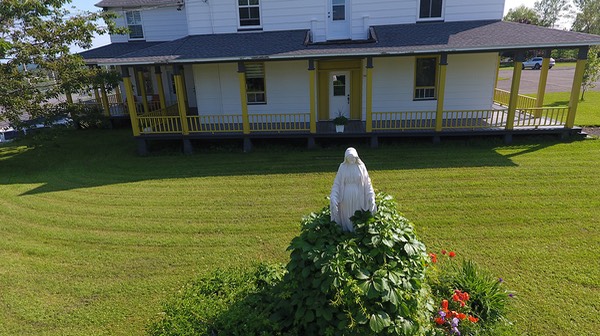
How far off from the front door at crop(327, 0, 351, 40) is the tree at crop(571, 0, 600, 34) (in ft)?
237

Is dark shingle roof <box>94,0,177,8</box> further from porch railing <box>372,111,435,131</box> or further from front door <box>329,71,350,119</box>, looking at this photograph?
porch railing <box>372,111,435,131</box>

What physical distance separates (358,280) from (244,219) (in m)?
4.64

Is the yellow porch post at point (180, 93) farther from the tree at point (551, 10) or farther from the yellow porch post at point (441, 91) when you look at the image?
the tree at point (551, 10)

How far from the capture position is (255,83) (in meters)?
14.7

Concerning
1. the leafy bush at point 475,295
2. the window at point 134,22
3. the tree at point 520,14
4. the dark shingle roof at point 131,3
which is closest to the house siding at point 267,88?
the dark shingle roof at point 131,3

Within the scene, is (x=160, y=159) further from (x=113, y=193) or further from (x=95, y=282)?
(x=95, y=282)

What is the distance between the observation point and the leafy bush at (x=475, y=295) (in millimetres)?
4582

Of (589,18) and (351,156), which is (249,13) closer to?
(351,156)

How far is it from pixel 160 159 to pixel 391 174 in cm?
811

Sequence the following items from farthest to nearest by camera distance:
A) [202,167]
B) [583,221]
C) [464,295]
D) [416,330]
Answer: [202,167] → [583,221] → [464,295] → [416,330]

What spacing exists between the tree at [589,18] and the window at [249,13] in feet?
243

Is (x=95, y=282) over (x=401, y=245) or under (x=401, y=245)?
under

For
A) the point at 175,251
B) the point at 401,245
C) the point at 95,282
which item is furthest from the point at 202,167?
the point at 401,245

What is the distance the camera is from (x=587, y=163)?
34.7 ft
